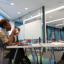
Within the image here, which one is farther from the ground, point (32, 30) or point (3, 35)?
point (32, 30)

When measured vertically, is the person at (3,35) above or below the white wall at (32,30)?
below

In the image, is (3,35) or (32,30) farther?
(32,30)

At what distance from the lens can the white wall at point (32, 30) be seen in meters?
9.20

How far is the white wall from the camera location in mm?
9197

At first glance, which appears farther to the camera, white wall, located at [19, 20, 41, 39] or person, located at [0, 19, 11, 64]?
white wall, located at [19, 20, 41, 39]

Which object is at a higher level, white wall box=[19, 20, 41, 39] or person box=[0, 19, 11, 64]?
white wall box=[19, 20, 41, 39]

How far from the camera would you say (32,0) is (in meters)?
7.40

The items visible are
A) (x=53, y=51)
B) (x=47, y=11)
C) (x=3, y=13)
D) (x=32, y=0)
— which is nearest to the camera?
(x=53, y=51)

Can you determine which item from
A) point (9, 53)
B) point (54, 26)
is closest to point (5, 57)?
point (9, 53)

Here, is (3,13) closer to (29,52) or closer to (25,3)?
(25,3)

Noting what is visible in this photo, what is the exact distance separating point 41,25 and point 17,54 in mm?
7378

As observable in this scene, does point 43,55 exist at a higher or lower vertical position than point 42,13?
lower

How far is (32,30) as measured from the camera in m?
10.1

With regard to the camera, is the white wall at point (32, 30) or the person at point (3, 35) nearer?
the person at point (3, 35)
